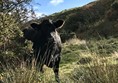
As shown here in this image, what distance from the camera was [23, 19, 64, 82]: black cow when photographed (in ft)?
40.6

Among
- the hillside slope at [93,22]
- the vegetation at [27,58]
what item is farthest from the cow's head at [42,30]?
the hillside slope at [93,22]

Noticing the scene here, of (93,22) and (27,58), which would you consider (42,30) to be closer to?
(27,58)

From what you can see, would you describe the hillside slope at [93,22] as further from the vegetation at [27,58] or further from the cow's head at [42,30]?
the cow's head at [42,30]

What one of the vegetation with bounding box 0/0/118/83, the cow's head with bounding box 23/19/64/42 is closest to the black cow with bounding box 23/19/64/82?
the cow's head with bounding box 23/19/64/42

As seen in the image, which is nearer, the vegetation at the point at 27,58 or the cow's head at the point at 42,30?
the vegetation at the point at 27,58

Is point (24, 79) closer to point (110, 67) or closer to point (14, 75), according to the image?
point (14, 75)

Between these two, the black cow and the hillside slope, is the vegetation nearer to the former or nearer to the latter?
the black cow

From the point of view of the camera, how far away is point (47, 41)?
13047 mm

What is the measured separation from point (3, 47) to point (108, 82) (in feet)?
13.4

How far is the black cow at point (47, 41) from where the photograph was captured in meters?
12.4

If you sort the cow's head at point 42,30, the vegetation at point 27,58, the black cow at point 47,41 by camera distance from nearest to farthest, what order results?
1. the vegetation at point 27,58
2. the black cow at point 47,41
3. the cow's head at point 42,30

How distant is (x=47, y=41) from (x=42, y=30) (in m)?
0.85

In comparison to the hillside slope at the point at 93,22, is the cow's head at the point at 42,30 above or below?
above

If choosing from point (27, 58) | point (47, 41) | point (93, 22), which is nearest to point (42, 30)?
point (47, 41)
